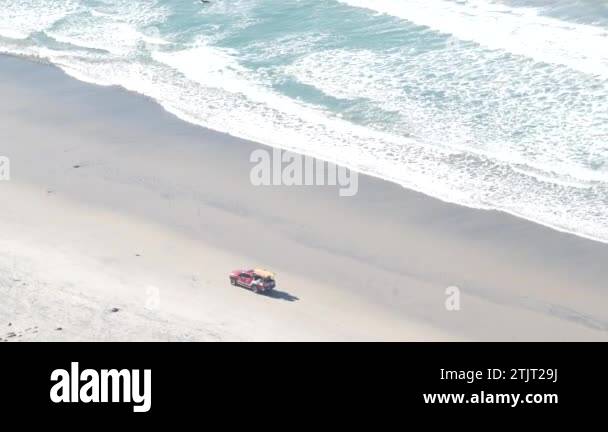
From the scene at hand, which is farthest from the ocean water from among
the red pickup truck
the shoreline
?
the red pickup truck

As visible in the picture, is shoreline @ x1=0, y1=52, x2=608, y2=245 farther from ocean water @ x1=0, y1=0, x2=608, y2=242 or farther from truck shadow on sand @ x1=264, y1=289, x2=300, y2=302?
truck shadow on sand @ x1=264, y1=289, x2=300, y2=302

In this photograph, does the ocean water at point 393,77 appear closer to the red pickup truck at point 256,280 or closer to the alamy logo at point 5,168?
the alamy logo at point 5,168

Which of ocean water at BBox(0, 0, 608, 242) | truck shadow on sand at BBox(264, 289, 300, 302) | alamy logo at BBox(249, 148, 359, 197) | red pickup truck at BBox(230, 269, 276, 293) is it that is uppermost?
ocean water at BBox(0, 0, 608, 242)

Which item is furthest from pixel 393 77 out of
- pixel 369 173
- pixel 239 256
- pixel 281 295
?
pixel 281 295

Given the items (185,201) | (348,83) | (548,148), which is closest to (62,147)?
(185,201)

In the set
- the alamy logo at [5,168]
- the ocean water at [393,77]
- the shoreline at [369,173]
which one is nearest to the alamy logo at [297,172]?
the shoreline at [369,173]

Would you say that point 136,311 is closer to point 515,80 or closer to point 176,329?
point 176,329
